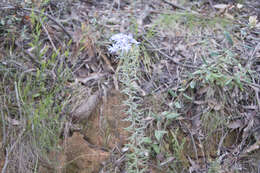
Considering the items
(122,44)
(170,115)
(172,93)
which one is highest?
(122,44)

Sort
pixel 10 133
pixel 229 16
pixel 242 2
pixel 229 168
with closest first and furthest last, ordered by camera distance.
A: pixel 10 133
pixel 229 168
pixel 229 16
pixel 242 2

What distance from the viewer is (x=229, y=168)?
208 cm

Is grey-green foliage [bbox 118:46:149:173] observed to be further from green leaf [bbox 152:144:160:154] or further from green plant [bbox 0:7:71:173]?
green plant [bbox 0:7:71:173]

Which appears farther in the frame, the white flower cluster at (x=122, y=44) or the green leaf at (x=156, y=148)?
the green leaf at (x=156, y=148)

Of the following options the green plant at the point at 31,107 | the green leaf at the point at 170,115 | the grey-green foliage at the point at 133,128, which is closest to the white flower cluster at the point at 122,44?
the grey-green foliage at the point at 133,128

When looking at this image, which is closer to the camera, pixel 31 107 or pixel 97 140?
pixel 31 107

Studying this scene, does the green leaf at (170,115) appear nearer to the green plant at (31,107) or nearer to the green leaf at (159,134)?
the green leaf at (159,134)

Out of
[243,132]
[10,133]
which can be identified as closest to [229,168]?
[243,132]

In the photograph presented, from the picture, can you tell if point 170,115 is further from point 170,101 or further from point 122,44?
point 122,44

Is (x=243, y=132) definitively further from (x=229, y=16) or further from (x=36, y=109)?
(x=36, y=109)

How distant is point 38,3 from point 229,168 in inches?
93.9

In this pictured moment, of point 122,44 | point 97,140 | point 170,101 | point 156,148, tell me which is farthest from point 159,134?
point 122,44

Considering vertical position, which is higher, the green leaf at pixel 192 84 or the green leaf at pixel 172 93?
the green leaf at pixel 192 84

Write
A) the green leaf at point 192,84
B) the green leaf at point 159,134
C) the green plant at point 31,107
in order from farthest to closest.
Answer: the green leaf at point 192,84 < the green leaf at point 159,134 < the green plant at point 31,107
